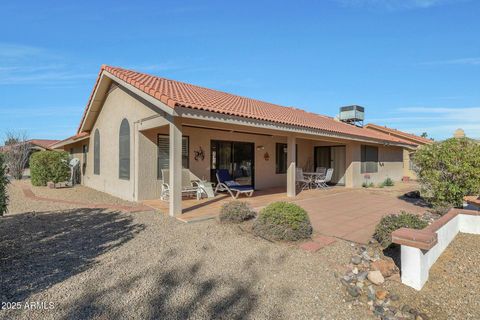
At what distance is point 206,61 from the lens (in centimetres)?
1524

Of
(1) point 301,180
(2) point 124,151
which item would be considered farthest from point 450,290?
(2) point 124,151

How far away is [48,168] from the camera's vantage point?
47.9 feet

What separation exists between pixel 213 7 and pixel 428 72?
36.9ft

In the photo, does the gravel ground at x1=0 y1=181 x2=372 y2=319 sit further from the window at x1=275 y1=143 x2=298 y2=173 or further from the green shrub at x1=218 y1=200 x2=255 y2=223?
the window at x1=275 y1=143 x2=298 y2=173

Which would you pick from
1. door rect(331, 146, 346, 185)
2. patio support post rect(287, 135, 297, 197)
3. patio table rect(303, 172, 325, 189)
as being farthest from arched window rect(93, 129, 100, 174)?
door rect(331, 146, 346, 185)

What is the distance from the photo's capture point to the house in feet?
26.0

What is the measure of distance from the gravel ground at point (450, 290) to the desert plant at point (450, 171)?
3.85m

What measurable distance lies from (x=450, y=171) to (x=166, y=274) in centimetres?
851

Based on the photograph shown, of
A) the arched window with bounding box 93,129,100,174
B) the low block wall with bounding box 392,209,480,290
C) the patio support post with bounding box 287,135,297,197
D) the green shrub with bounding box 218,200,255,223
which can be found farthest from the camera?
the arched window with bounding box 93,129,100,174

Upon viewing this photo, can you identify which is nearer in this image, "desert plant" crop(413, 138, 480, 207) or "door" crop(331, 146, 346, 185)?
"desert plant" crop(413, 138, 480, 207)

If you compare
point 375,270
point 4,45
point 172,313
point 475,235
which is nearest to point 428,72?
point 475,235

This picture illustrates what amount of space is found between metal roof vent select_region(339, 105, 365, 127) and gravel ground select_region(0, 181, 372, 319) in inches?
929

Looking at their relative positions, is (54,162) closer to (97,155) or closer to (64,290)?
(97,155)

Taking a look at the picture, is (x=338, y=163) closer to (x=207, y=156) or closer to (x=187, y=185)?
(x=207, y=156)
